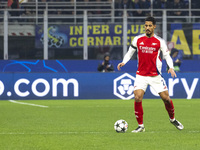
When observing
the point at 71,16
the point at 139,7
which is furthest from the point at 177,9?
the point at 71,16

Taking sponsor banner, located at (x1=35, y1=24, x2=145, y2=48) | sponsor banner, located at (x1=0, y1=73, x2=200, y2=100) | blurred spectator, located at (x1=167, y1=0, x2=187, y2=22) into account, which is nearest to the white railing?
blurred spectator, located at (x1=167, y1=0, x2=187, y2=22)

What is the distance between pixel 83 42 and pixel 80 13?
165 cm

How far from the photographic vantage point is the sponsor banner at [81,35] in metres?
23.9

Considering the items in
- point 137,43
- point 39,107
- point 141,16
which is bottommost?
point 39,107

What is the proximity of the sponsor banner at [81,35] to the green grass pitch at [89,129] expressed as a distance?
26.2 feet

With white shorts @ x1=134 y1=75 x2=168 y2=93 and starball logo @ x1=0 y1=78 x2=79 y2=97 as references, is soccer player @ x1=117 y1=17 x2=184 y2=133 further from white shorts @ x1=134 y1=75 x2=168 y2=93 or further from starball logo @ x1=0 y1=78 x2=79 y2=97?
starball logo @ x1=0 y1=78 x2=79 y2=97

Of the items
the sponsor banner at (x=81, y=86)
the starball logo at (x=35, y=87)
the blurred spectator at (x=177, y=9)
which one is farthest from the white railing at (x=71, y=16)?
the starball logo at (x=35, y=87)

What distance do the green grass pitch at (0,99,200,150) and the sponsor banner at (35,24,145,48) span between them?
799 centimetres

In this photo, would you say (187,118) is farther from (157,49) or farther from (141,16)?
(141,16)

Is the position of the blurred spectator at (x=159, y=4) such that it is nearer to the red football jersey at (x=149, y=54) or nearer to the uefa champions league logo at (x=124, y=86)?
the uefa champions league logo at (x=124, y=86)

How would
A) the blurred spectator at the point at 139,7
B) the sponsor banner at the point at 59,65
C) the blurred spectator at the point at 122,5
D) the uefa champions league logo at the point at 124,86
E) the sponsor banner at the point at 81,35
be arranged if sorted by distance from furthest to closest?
the blurred spectator at the point at 122,5, the blurred spectator at the point at 139,7, the sponsor banner at the point at 59,65, the sponsor banner at the point at 81,35, the uefa champions league logo at the point at 124,86

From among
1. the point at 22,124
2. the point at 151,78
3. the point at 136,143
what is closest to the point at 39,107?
the point at 22,124

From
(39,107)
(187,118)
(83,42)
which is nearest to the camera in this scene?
(187,118)

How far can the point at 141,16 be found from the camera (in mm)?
24641
